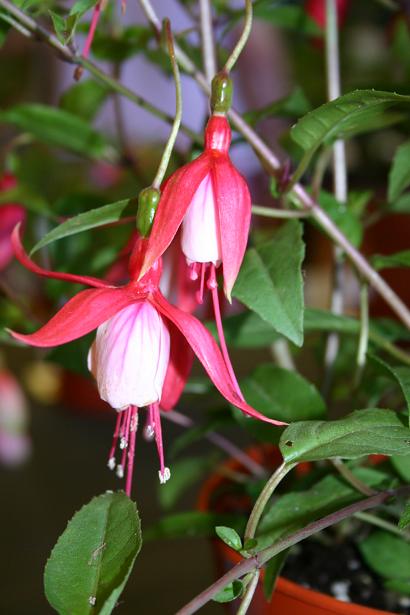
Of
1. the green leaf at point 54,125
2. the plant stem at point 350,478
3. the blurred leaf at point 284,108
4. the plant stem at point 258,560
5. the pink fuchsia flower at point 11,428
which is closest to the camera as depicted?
the plant stem at point 258,560

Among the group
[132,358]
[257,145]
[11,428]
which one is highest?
[257,145]

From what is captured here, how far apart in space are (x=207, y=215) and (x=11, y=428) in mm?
815

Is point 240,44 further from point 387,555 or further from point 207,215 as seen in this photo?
point 387,555

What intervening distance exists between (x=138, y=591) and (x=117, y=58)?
1.65 ft

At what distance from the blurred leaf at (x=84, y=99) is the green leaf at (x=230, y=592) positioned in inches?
19.2

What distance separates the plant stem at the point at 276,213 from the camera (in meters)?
0.47

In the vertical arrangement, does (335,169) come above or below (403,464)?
above

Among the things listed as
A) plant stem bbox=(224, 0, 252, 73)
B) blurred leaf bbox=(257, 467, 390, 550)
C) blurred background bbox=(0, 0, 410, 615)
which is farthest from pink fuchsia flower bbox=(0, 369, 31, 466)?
plant stem bbox=(224, 0, 252, 73)

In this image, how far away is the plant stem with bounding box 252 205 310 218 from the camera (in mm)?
473

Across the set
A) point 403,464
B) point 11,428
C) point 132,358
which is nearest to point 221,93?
point 132,358

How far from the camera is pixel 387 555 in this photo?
0.55 meters

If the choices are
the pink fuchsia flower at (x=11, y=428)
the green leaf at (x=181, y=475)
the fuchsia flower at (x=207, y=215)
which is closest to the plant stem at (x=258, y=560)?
the fuchsia flower at (x=207, y=215)

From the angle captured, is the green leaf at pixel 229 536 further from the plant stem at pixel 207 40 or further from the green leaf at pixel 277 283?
the plant stem at pixel 207 40

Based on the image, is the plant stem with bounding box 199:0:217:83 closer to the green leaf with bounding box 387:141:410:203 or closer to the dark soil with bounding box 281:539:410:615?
the green leaf with bounding box 387:141:410:203
